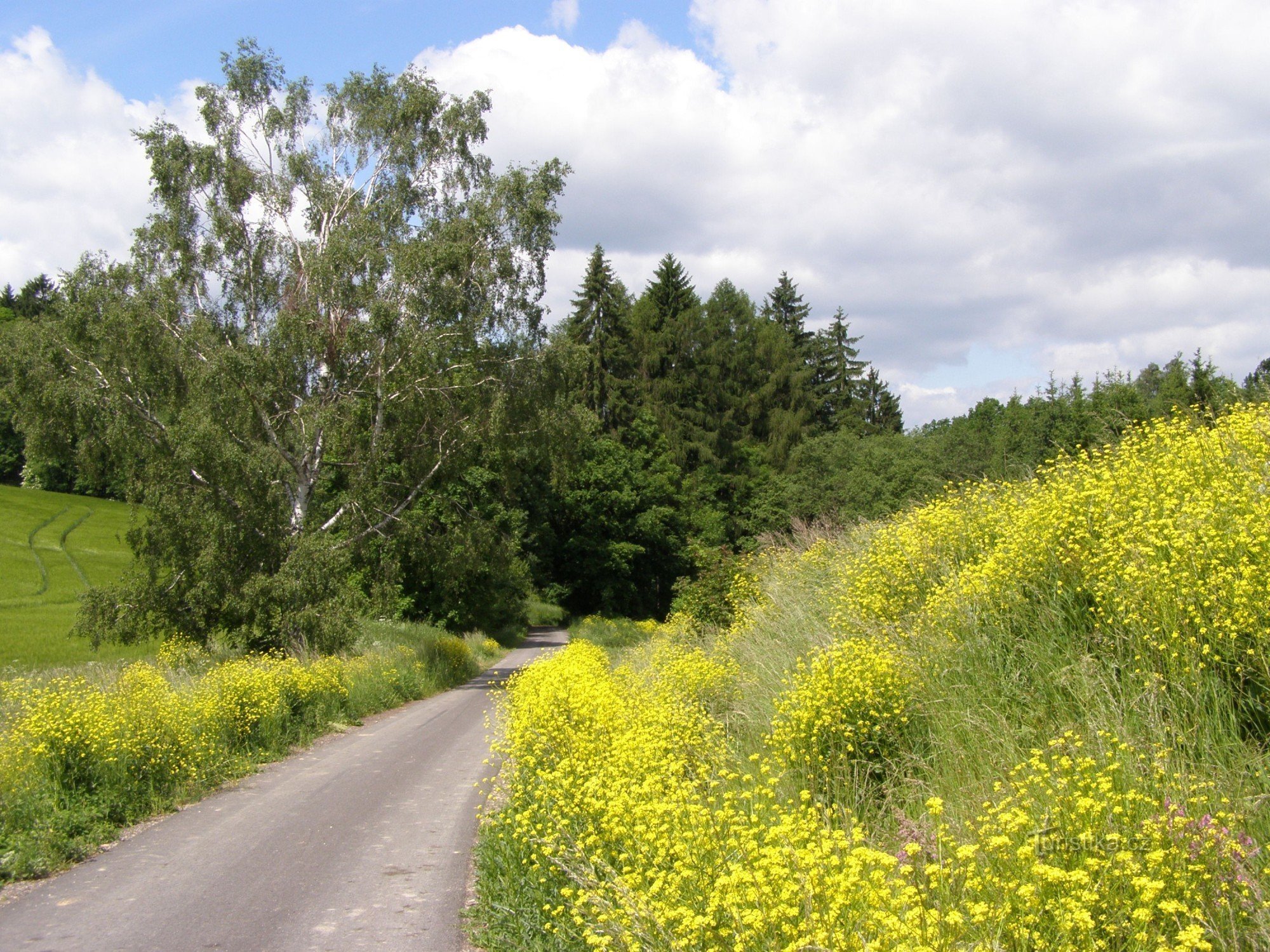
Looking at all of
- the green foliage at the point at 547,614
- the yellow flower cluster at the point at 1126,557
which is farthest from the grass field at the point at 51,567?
the yellow flower cluster at the point at 1126,557

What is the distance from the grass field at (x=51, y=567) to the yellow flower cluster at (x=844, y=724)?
71.3 ft

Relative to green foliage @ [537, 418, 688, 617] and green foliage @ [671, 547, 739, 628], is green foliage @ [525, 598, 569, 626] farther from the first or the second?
green foliage @ [671, 547, 739, 628]

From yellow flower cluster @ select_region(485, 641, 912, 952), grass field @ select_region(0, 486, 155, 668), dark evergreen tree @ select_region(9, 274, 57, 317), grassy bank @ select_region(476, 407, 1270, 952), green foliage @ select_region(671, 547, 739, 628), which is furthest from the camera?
dark evergreen tree @ select_region(9, 274, 57, 317)

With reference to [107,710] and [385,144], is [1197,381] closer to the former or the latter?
[385,144]

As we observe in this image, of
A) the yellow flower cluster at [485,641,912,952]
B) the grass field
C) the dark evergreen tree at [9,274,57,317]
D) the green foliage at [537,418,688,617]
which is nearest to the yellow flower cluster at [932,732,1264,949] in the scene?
the yellow flower cluster at [485,641,912,952]

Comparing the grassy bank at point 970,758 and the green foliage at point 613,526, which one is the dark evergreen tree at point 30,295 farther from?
the grassy bank at point 970,758

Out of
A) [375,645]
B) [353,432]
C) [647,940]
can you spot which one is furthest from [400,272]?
[647,940]

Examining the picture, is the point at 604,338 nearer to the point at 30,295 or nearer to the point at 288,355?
the point at 288,355

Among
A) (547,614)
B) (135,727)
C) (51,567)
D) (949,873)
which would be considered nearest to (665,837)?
(949,873)

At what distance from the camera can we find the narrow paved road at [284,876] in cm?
589

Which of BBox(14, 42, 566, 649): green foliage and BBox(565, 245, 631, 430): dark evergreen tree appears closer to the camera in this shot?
BBox(14, 42, 566, 649): green foliage

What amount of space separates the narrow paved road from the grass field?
15.9 meters

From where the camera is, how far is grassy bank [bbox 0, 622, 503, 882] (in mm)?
8047

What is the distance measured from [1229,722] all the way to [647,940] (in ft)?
10.7
